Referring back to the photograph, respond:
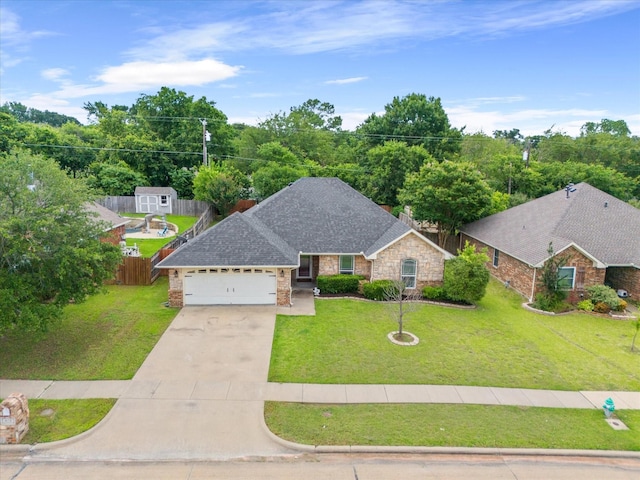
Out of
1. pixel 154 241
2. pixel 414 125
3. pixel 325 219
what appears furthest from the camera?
pixel 414 125

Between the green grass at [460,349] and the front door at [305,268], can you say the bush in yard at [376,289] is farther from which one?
the front door at [305,268]

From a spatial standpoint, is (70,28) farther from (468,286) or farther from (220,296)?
(468,286)

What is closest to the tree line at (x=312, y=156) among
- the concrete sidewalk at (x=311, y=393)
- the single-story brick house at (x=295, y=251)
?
the single-story brick house at (x=295, y=251)

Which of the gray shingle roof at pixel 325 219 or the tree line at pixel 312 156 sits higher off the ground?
the tree line at pixel 312 156

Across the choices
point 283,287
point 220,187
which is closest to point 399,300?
point 283,287

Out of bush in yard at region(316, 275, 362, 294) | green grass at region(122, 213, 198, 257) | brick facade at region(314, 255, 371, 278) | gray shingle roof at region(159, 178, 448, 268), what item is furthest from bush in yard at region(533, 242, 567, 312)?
green grass at region(122, 213, 198, 257)

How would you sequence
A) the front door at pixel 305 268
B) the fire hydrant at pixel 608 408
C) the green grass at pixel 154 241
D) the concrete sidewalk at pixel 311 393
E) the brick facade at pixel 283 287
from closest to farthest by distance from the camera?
1. the fire hydrant at pixel 608 408
2. the concrete sidewalk at pixel 311 393
3. the brick facade at pixel 283 287
4. the front door at pixel 305 268
5. the green grass at pixel 154 241

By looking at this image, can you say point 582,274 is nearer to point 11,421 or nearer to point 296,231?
point 296,231
